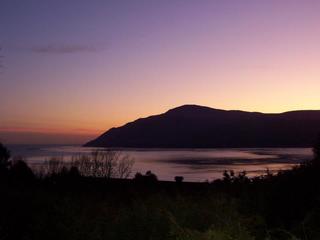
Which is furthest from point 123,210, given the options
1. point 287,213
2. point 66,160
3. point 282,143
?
point 282,143

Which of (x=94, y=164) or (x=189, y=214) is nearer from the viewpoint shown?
(x=189, y=214)

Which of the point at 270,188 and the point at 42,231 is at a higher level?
the point at 270,188

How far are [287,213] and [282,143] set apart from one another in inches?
7543

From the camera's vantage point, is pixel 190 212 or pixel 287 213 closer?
pixel 190 212

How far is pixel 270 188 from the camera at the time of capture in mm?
13273

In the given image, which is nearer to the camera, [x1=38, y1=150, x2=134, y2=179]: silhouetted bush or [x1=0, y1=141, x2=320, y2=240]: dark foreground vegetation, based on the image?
[x1=0, y1=141, x2=320, y2=240]: dark foreground vegetation

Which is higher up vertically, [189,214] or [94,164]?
[94,164]

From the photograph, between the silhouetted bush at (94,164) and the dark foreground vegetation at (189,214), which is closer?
the dark foreground vegetation at (189,214)

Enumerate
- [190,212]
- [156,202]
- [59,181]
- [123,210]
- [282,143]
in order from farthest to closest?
[282,143], [59,181], [156,202], [123,210], [190,212]

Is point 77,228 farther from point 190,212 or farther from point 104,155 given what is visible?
point 104,155

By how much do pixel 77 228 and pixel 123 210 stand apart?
3.56 ft

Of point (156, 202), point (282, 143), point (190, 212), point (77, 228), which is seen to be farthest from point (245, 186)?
point (282, 143)

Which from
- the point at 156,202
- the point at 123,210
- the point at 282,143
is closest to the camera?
the point at 123,210

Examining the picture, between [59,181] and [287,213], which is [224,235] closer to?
[287,213]
